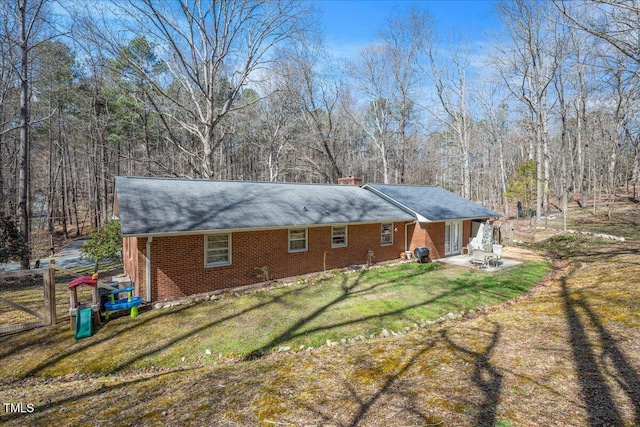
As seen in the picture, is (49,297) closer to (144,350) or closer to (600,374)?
(144,350)

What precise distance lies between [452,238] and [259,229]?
1105 cm

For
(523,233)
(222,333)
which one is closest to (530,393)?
(222,333)

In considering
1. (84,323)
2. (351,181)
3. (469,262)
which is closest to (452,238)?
(469,262)

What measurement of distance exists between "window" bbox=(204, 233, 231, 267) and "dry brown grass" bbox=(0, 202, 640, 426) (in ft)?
15.2

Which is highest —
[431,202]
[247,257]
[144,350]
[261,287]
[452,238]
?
[431,202]

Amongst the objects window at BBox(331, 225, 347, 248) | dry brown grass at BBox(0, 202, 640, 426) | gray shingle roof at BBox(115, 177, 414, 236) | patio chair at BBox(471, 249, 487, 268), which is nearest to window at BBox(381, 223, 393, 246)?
gray shingle roof at BBox(115, 177, 414, 236)

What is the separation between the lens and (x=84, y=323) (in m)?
7.60

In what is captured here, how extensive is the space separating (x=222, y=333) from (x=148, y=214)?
4544 mm

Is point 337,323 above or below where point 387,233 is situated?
below

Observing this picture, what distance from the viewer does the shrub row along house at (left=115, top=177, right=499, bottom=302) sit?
960 centimetres

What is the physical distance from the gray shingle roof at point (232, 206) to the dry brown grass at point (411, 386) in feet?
15.2

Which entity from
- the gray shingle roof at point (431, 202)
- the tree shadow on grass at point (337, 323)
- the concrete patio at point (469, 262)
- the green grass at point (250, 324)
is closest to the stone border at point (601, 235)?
the gray shingle roof at point (431, 202)

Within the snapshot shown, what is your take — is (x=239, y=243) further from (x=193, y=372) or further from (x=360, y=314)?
(x=193, y=372)

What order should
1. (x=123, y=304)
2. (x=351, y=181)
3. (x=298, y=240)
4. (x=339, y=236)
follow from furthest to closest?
(x=351, y=181) → (x=339, y=236) → (x=298, y=240) → (x=123, y=304)
